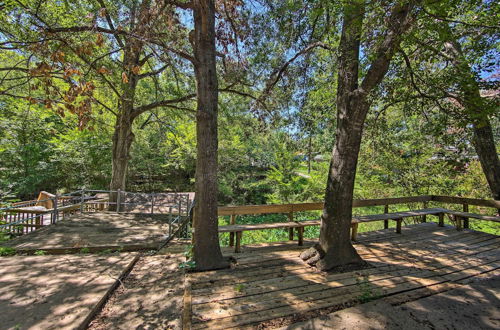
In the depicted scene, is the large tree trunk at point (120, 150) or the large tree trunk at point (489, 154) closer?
the large tree trunk at point (489, 154)

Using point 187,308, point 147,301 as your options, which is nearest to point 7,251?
point 147,301

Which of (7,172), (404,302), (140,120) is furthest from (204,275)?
(7,172)

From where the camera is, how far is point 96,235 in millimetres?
5820

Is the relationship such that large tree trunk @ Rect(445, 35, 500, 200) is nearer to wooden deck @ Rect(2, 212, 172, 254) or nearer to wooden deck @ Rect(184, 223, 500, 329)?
wooden deck @ Rect(184, 223, 500, 329)

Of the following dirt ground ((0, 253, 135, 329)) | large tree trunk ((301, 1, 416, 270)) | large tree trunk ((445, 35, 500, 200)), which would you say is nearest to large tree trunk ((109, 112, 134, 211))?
dirt ground ((0, 253, 135, 329))

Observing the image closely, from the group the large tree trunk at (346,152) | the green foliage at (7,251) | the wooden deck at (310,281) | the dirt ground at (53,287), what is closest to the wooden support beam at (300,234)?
the wooden deck at (310,281)

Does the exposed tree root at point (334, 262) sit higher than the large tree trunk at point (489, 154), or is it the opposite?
the large tree trunk at point (489, 154)

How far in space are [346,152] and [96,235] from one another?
630 centimetres

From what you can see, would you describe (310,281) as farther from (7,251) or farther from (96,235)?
(7,251)

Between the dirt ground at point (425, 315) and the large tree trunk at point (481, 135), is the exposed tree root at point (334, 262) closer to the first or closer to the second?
the dirt ground at point (425, 315)

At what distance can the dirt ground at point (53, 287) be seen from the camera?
98.5 inches

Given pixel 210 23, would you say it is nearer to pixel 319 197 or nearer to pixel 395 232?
pixel 395 232

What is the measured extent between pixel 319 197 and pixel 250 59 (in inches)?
Result: 321

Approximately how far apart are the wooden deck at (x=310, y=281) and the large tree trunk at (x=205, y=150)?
357 mm
